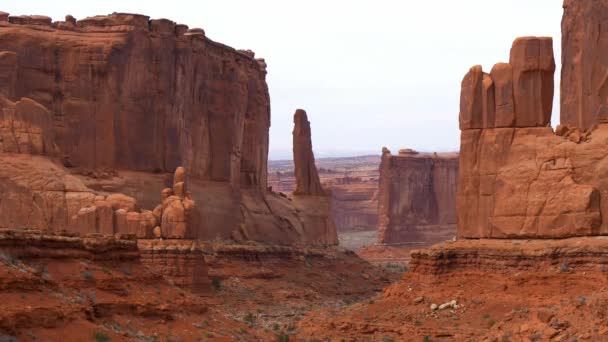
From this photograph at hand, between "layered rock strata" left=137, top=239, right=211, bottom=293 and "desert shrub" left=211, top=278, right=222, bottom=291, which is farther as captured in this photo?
"desert shrub" left=211, top=278, right=222, bottom=291

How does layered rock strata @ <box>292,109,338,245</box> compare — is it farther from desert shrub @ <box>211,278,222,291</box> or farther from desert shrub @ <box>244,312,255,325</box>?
desert shrub @ <box>244,312,255,325</box>

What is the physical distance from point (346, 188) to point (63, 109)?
82105 millimetres

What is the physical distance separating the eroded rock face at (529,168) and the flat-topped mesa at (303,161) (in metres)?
37.2

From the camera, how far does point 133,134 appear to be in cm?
7944

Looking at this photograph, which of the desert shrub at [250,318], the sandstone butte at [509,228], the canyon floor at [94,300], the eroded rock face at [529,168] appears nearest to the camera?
the canyon floor at [94,300]

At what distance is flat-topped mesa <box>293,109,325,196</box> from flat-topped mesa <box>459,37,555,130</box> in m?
37.7

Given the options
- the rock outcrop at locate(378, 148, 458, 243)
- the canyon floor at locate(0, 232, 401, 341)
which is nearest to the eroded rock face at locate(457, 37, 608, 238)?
the canyon floor at locate(0, 232, 401, 341)

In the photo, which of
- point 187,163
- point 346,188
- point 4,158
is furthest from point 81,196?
point 346,188

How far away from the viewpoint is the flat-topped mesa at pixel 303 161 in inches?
3799

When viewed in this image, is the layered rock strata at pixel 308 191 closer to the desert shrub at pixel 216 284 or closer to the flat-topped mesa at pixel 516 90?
the desert shrub at pixel 216 284

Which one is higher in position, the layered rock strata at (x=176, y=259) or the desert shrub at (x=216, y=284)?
the layered rock strata at (x=176, y=259)

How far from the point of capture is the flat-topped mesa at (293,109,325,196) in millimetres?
96500

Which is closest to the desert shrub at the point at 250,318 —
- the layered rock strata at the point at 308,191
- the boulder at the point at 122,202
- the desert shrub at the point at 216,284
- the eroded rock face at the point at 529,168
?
the desert shrub at the point at 216,284

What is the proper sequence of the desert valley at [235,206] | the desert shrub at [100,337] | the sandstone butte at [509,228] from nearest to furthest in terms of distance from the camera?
1. the desert shrub at [100,337]
2. the desert valley at [235,206]
3. the sandstone butte at [509,228]
